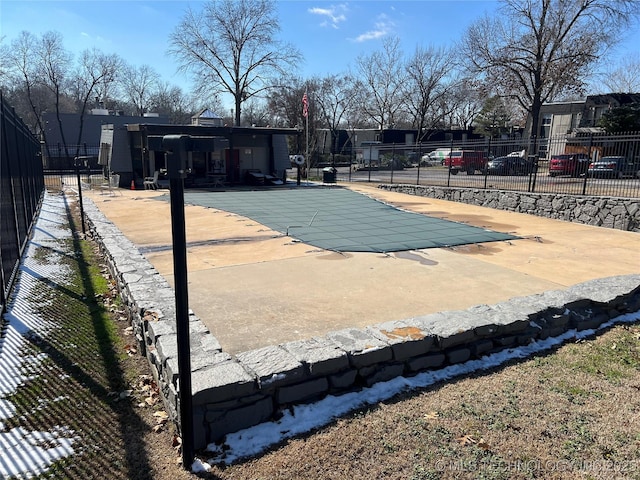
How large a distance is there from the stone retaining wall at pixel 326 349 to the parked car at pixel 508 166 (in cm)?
1073

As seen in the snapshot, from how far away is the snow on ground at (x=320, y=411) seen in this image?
2766mm

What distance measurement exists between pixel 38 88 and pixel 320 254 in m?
58.4

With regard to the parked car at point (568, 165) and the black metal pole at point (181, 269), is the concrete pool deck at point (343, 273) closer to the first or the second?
the black metal pole at point (181, 269)

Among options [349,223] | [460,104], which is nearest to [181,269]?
[349,223]

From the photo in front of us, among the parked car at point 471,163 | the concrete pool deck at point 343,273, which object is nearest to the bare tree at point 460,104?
the parked car at point 471,163

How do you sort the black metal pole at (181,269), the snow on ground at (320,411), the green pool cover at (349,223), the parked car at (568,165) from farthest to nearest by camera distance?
1. the parked car at (568,165)
2. the green pool cover at (349,223)
3. the snow on ground at (320,411)
4. the black metal pole at (181,269)

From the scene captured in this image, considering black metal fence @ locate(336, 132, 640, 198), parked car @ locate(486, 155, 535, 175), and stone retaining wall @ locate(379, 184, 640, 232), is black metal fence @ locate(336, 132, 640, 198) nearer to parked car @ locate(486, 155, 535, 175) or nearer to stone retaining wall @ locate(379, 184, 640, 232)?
parked car @ locate(486, 155, 535, 175)

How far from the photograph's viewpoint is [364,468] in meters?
2.59

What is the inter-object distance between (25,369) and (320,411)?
2.51m

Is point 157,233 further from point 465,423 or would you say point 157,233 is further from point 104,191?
point 104,191

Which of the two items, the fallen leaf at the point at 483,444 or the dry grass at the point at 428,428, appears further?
the fallen leaf at the point at 483,444

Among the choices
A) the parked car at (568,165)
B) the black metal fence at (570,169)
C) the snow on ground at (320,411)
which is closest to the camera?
the snow on ground at (320,411)

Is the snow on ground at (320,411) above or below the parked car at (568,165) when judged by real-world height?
below

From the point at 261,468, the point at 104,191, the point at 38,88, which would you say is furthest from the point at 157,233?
the point at 38,88
